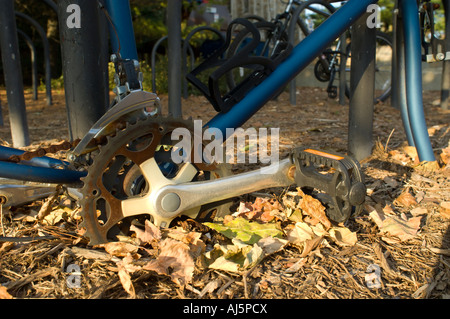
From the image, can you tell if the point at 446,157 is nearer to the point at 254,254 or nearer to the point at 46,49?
the point at 254,254

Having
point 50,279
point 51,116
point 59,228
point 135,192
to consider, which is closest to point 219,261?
point 135,192

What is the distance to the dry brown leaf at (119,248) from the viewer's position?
122 cm

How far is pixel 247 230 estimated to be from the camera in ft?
4.36

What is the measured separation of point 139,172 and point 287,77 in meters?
0.69

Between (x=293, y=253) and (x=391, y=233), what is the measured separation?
34 cm

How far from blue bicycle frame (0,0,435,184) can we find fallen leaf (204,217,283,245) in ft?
1.10

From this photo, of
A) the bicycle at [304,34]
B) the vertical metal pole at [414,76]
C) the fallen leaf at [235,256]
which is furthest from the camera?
the bicycle at [304,34]

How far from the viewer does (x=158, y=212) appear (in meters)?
1.28

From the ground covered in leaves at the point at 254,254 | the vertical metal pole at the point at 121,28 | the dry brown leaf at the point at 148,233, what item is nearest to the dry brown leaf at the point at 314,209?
the ground covered in leaves at the point at 254,254

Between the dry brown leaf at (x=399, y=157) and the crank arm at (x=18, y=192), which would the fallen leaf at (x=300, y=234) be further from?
the dry brown leaf at (x=399, y=157)

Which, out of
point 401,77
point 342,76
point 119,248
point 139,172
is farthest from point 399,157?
point 342,76

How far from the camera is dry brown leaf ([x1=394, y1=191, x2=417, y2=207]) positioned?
1650 mm

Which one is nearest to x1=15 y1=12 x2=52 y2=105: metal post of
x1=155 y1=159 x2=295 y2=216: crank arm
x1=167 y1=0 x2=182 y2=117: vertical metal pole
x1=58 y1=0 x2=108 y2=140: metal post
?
x1=167 y1=0 x2=182 y2=117: vertical metal pole
